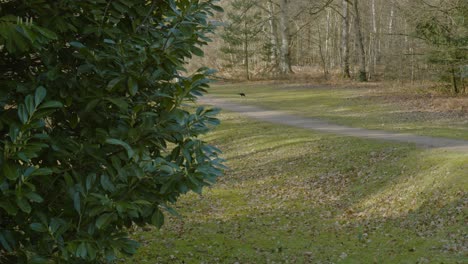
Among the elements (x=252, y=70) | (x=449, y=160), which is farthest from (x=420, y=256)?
(x=252, y=70)

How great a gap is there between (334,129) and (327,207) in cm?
826

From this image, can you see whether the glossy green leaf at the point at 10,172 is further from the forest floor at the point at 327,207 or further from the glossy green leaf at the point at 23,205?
the forest floor at the point at 327,207

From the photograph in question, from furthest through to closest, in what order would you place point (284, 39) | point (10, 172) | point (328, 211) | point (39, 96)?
1. point (284, 39)
2. point (328, 211)
3. point (39, 96)
4. point (10, 172)

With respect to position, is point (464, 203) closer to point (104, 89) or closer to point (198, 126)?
point (198, 126)

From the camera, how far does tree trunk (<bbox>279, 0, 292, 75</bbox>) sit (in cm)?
Answer: 4116

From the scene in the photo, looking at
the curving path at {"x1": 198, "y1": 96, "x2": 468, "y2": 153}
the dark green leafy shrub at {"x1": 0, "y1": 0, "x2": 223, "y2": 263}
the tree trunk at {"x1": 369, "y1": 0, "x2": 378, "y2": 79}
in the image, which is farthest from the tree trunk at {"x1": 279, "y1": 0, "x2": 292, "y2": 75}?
the dark green leafy shrub at {"x1": 0, "y1": 0, "x2": 223, "y2": 263}

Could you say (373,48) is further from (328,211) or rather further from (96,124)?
(96,124)

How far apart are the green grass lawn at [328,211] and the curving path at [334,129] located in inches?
31.6

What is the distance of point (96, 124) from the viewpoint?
154 inches

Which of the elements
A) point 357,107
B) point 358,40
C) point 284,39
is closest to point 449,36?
point 357,107

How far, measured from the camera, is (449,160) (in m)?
13.3

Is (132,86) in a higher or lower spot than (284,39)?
lower

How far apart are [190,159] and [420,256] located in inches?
256

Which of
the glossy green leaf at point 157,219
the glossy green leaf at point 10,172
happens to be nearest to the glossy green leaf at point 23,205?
the glossy green leaf at point 10,172
